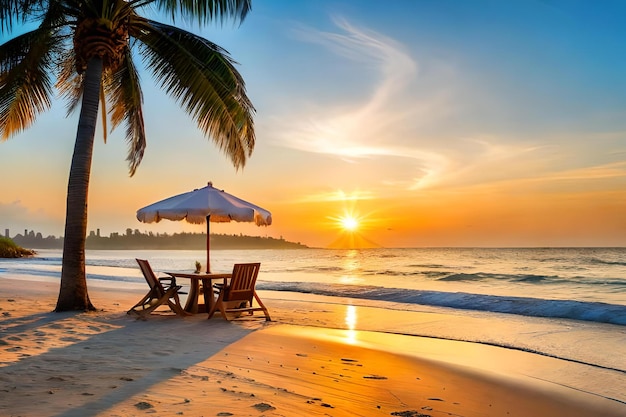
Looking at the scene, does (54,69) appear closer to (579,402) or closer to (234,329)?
(234,329)

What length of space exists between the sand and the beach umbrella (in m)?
2.11

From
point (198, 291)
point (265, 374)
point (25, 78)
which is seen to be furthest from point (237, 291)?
point (25, 78)

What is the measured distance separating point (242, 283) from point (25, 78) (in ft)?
22.4

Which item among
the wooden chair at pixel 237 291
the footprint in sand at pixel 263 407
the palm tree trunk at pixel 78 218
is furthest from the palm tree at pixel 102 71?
the footprint in sand at pixel 263 407

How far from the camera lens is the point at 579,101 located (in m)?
14.4

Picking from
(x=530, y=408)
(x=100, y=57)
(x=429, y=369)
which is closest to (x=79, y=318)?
(x=100, y=57)

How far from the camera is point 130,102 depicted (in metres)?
12.5

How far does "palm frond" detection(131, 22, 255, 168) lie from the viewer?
10617 mm

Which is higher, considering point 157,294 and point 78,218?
point 78,218

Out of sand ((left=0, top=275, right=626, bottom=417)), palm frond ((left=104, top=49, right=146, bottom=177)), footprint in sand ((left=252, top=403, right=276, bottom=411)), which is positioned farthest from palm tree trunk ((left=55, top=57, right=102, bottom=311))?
footprint in sand ((left=252, top=403, right=276, bottom=411))

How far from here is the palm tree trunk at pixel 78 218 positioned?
31.1 feet

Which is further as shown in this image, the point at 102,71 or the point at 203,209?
the point at 102,71

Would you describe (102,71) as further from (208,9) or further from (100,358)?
(100,358)

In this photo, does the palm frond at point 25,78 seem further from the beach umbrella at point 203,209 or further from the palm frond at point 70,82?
the beach umbrella at point 203,209
